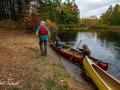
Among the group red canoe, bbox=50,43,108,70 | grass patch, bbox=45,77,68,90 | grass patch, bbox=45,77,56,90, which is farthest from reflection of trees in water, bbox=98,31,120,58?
grass patch, bbox=45,77,56,90

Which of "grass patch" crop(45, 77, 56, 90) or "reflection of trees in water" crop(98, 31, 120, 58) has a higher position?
"grass patch" crop(45, 77, 56, 90)

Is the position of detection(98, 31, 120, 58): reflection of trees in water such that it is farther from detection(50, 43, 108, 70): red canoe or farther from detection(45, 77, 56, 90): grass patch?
detection(45, 77, 56, 90): grass patch

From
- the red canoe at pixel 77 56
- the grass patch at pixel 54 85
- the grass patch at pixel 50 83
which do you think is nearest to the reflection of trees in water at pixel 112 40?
the red canoe at pixel 77 56

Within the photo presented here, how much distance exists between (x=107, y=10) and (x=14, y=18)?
286 feet

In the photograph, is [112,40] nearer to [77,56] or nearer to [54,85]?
[77,56]

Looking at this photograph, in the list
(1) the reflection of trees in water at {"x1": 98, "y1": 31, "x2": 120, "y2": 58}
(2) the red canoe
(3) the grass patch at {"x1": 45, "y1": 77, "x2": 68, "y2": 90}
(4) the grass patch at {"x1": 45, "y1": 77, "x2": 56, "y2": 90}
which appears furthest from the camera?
(1) the reflection of trees in water at {"x1": 98, "y1": 31, "x2": 120, "y2": 58}

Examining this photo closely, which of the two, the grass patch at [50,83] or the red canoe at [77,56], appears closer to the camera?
the grass patch at [50,83]

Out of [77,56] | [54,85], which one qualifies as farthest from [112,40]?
[54,85]

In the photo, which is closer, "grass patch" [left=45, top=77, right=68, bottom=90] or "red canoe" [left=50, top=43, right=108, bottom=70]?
"grass patch" [left=45, top=77, right=68, bottom=90]

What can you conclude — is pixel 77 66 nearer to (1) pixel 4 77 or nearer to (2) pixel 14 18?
(1) pixel 4 77

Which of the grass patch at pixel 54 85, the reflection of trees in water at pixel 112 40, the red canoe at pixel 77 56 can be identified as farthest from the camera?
the reflection of trees in water at pixel 112 40

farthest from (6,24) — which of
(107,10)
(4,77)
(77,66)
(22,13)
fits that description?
(107,10)

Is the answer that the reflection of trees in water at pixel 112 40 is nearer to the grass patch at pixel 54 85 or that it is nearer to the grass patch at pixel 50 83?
the grass patch at pixel 54 85

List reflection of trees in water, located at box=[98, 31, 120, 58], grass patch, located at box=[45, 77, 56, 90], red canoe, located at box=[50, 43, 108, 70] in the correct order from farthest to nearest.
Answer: reflection of trees in water, located at box=[98, 31, 120, 58] < red canoe, located at box=[50, 43, 108, 70] < grass patch, located at box=[45, 77, 56, 90]
